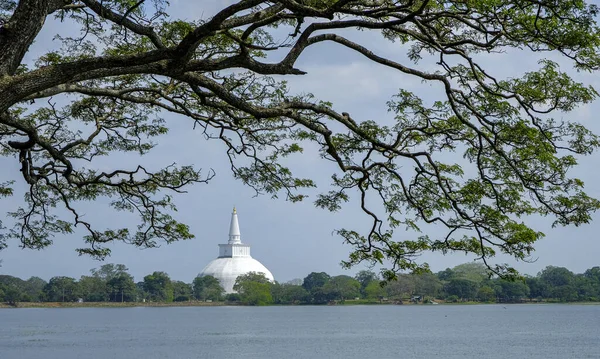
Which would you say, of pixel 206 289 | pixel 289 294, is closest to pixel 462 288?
pixel 289 294

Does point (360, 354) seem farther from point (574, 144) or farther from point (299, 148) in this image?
point (574, 144)

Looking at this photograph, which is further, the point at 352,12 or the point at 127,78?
the point at 127,78

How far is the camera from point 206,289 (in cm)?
11256

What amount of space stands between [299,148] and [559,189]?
4296 mm

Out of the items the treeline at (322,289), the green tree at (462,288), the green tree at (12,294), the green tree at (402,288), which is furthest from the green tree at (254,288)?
the green tree at (12,294)

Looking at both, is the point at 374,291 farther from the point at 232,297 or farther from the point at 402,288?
the point at 232,297

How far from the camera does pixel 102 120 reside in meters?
13.8

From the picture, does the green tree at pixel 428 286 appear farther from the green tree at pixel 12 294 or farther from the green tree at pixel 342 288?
the green tree at pixel 12 294

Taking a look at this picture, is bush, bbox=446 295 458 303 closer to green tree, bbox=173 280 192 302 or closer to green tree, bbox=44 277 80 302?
green tree, bbox=173 280 192 302

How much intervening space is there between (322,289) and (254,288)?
9109 millimetres

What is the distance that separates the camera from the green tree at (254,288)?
10700cm

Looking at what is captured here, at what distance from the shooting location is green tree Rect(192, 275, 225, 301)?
4432 inches

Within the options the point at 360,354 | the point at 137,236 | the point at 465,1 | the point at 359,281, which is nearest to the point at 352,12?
the point at 465,1

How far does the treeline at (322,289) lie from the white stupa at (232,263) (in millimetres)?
8587
